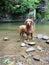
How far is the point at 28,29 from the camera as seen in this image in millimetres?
7680

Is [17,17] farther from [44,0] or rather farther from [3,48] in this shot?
[3,48]

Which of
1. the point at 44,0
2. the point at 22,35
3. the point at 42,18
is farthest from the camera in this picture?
the point at 44,0

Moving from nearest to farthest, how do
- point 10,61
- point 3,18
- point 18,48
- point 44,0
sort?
point 10,61 < point 18,48 < point 3,18 < point 44,0

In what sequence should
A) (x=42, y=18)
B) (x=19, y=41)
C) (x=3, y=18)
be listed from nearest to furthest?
(x=19, y=41) → (x=3, y=18) → (x=42, y=18)

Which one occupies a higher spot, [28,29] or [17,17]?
[28,29]

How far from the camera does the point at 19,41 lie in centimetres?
760

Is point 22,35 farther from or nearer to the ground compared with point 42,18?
farther from the ground

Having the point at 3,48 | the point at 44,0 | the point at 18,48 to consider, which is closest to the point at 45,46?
the point at 18,48

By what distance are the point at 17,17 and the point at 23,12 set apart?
79 cm

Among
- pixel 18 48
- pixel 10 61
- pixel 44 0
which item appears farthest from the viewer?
pixel 44 0

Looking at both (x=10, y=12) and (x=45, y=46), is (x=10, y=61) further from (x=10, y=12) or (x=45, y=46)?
(x=10, y=12)

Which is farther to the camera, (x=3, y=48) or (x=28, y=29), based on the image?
(x=28, y=29)

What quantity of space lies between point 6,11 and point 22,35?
12.2 m

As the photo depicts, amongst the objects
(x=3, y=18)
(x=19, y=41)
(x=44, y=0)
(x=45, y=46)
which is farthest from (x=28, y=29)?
(x=44, y=0)
